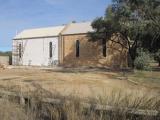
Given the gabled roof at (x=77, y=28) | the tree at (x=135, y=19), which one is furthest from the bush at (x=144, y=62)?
the gabled roof at (x=77, y=28)

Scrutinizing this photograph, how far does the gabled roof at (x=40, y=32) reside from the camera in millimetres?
64750

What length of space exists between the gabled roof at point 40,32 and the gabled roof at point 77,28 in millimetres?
1313

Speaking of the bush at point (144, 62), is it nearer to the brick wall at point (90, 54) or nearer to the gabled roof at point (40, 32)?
the brick wall at point (90, 54)

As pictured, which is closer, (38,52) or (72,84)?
(72,84)

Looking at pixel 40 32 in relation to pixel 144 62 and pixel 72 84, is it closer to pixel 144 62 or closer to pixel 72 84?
pixel 144 62

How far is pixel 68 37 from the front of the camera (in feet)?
203

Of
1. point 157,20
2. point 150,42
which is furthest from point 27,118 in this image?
point 150,42

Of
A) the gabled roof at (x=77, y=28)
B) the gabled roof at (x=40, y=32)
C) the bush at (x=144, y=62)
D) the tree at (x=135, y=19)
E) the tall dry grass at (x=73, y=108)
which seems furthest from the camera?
Answer: the gabled roof at (x=40, y=32)

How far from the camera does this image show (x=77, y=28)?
6309cm

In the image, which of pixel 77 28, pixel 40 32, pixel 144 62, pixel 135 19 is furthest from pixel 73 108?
pixel 40 32

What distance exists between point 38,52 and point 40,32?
4.21 m

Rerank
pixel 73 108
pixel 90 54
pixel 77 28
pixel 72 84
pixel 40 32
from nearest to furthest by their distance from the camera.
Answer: pixel 73 108, pixel 72 84, pixel 90 54, pixel 77 28, pixel 40 32

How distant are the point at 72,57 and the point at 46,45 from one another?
6217 millimetres

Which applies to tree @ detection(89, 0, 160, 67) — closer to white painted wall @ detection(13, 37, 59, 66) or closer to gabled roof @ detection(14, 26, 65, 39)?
white painted wall @ detection(13, 37, 59, 66)
